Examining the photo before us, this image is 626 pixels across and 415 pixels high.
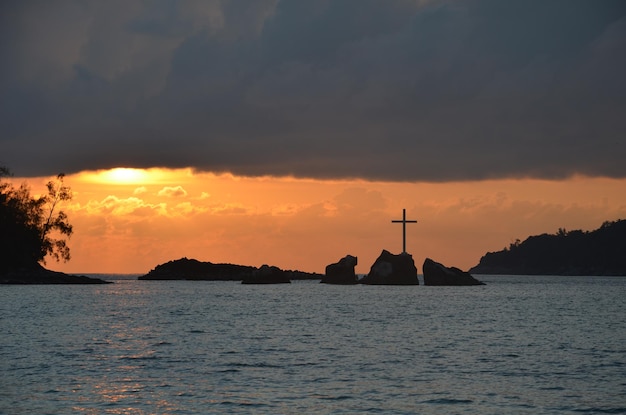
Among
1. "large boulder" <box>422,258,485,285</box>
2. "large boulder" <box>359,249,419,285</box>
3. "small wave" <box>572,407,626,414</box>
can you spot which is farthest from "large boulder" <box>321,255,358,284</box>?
"small wave" <box>572,407,626,414</box>

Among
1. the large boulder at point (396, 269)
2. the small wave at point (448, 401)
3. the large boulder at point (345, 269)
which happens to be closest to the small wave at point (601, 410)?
the small wave at point (448, 401)

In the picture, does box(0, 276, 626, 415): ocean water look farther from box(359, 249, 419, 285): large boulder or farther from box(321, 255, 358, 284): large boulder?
box(321, 255, 358, 284): large boulder

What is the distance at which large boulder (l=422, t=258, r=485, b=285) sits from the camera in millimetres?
184812

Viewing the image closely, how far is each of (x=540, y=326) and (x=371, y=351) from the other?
2861 cm

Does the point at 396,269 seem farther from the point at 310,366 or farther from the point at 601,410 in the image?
the point at 601,410

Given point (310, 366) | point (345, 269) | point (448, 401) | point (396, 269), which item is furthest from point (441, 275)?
point (448, 401)

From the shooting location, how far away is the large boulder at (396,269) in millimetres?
180875

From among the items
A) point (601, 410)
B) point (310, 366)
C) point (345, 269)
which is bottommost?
point (601, 410)

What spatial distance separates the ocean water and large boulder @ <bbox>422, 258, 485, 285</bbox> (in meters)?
102

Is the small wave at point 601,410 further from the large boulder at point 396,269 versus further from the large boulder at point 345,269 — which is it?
the large boulder at point 345,269

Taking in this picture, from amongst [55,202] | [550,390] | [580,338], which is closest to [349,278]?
[55,202]

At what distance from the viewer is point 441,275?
7362 inches

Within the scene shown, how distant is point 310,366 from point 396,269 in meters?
Answer: 138

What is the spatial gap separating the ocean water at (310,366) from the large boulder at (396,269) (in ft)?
322
